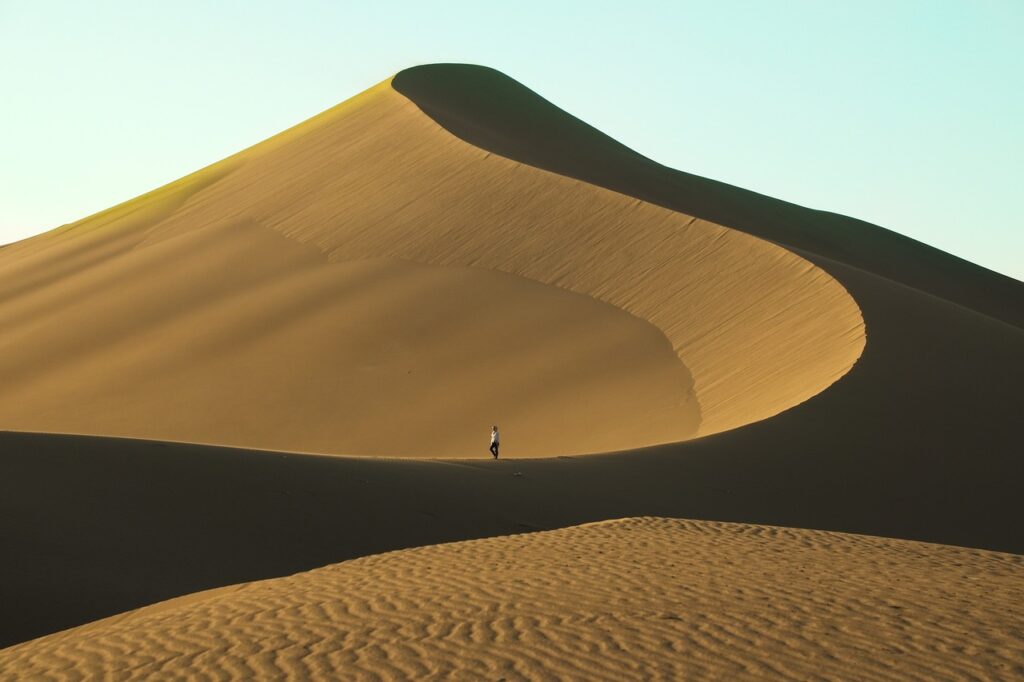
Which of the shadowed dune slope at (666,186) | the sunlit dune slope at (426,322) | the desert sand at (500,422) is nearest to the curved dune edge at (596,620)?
the desert sand at (500,422)

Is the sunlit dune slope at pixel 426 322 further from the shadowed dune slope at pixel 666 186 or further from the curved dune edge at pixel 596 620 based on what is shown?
the curved dune edge at pixel 596 620

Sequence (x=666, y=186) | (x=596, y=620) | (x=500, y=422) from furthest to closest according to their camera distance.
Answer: (x=666, y=186), (x=500, y=422), (x=596, y=620)

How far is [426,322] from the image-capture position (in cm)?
2847

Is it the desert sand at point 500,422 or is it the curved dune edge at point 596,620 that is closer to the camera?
the curved dune edge at point 596,620

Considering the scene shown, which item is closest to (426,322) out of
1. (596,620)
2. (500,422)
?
(500,422)

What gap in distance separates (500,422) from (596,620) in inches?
610

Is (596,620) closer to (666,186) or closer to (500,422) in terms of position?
(500,422)

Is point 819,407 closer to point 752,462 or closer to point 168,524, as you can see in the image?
point 752,462

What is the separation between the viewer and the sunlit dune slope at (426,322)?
2247cm

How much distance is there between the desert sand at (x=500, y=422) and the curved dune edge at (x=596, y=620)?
0.04 metres

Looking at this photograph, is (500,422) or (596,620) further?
(500,422)

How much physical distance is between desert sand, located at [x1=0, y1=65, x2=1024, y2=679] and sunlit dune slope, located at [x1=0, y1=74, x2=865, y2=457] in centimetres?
11

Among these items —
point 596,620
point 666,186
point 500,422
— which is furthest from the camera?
point 666,186

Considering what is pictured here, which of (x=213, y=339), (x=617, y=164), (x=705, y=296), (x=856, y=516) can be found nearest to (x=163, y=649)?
(x=856, y=516)
